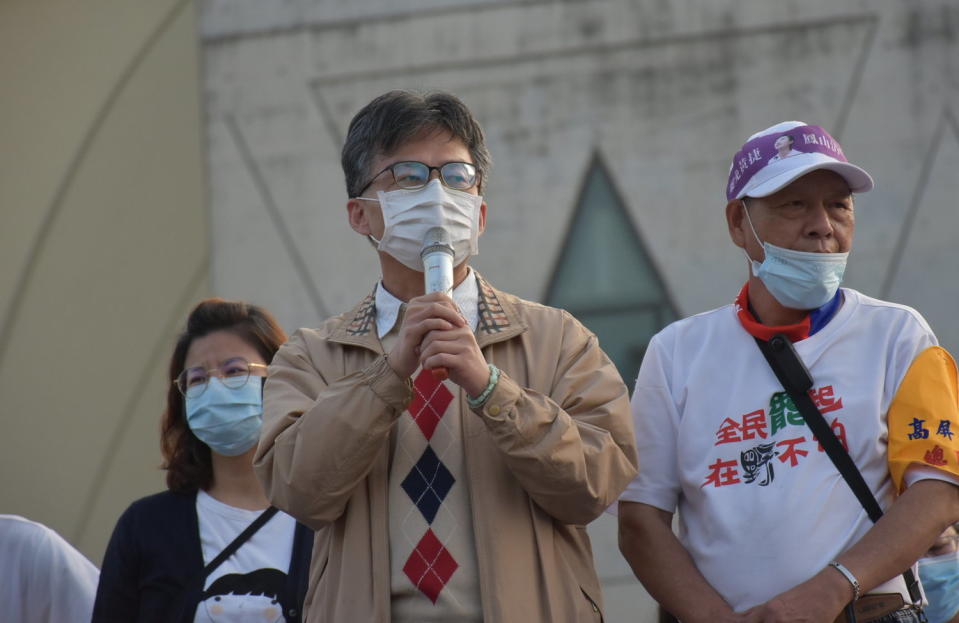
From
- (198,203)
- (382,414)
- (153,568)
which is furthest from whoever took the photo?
(198,203)

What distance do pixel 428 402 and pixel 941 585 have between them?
5.15 feet

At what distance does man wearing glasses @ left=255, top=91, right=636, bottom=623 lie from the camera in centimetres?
282

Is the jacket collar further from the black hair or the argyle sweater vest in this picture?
the black hair

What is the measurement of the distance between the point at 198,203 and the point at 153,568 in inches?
193

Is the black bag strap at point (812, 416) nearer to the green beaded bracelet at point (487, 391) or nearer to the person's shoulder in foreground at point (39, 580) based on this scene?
the green beaded bracelet at point (487, 391)

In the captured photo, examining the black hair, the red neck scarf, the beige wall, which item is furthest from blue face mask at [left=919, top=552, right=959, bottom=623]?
the beige wall

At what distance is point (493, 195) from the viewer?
7.84 m

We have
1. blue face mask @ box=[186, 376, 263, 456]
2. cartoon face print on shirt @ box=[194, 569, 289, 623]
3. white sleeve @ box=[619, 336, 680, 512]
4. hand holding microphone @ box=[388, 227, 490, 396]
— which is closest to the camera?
hand holding microphone @ box=[388, 227, 490, 396]

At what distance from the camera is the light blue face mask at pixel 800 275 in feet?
10.5

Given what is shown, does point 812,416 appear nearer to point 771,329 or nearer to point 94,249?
point 771,329

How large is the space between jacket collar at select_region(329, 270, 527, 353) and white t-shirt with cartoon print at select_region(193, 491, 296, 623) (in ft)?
3.04

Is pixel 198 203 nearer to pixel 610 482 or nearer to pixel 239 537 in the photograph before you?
pixel 239 537

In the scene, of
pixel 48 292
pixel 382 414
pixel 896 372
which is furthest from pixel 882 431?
pixel 48 292

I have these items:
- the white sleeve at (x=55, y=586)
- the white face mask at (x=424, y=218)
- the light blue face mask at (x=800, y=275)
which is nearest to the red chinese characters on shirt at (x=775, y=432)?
the light blue face mask at (x=800, y=275)
